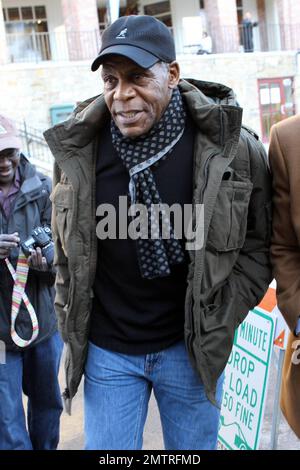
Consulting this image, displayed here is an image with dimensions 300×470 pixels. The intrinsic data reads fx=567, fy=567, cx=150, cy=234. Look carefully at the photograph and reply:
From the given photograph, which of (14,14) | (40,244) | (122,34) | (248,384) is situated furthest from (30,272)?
(14,14)

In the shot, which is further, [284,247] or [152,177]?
[284,247]

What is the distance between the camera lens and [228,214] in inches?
83.0

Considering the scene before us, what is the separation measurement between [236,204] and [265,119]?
73.3 feet

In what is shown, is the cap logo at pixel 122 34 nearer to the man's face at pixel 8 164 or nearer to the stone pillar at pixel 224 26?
the man's face at pixel 8 164

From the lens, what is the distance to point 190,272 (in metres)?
2.11

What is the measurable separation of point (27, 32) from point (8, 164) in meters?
23.3

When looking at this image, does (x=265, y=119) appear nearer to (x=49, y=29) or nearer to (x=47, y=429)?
(x=49, y=29)

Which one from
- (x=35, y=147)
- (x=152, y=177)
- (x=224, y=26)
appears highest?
(x=224, y=26)

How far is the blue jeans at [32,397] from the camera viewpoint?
10.1 ft

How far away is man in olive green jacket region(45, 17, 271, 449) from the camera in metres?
2.08

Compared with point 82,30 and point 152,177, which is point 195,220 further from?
point 82,30

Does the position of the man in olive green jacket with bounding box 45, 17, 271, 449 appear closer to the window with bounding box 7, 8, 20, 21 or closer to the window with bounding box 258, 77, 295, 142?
the window with bounding box 258, 77, 295, 142

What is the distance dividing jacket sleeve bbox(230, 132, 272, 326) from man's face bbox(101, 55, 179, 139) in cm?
39

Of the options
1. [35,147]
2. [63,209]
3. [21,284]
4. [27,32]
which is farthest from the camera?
[27,32]
